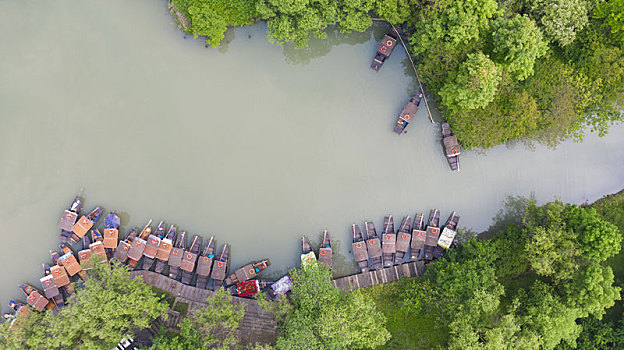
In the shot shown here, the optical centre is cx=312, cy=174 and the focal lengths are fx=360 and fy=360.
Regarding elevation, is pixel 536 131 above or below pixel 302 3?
below

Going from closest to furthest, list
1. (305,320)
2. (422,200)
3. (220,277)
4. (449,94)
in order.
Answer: (305,320), (449,94), (220,277), (422,200)

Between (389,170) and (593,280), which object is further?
(389,170)

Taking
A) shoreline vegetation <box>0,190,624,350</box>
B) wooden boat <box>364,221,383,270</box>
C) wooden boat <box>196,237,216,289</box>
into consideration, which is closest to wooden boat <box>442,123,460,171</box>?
shoreline vegetation <box>0,190,624,350</box>

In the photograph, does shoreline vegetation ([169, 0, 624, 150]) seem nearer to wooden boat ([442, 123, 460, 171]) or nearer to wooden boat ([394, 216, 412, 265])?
wooden boat ([442, 123, 460, 171])

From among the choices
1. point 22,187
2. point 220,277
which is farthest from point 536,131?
point 22,187

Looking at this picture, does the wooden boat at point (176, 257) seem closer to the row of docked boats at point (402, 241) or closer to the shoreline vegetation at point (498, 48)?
the row of docked boats at point (402, 241)

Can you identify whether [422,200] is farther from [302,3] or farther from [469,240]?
[302,3]
